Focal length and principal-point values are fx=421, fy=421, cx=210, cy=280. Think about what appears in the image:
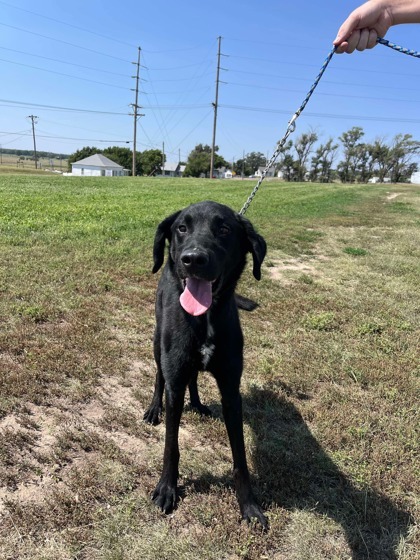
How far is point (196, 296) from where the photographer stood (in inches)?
85.7

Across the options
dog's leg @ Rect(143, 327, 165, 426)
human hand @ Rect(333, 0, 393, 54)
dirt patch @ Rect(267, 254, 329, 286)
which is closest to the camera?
human hand @ Rect(333, 0, 393, 54)

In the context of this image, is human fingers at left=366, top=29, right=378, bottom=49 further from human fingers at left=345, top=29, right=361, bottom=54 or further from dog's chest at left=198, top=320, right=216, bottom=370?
dog's chest at left=198, top=320, right=216, bottom=370

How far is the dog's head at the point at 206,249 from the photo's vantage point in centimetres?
209

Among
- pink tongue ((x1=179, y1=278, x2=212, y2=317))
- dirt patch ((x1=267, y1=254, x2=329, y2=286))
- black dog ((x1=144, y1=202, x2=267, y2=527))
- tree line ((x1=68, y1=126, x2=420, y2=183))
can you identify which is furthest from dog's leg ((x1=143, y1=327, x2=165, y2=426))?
tree line ((x1=68, y1=126, x2=420, y2=183))

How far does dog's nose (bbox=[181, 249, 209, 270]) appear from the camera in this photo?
2020 mm

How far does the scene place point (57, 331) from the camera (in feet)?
12.2

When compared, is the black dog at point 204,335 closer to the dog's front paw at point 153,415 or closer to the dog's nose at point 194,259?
the dog's nose at point 194,259

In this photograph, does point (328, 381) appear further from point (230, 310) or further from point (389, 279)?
point (389, 279)

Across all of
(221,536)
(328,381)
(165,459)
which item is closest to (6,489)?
(165,459)

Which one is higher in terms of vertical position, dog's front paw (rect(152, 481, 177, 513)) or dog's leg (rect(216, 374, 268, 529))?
dog's leg (rect(216, 374, 268, 529))

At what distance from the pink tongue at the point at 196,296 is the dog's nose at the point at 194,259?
0.47ft

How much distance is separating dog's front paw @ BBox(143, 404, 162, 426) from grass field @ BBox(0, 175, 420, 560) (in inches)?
1.9

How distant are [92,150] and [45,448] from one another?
310ft

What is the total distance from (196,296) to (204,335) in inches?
8.6
